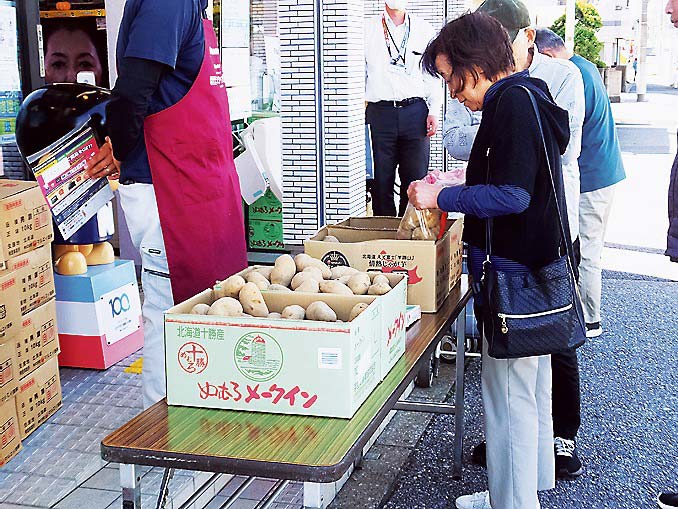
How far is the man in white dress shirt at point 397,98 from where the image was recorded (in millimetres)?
6766

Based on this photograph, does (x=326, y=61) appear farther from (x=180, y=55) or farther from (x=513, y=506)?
(x=513, y=506)

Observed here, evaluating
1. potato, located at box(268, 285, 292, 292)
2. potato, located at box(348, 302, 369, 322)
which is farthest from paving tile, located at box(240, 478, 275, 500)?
potato, located at box(348, 302, 369, 322)

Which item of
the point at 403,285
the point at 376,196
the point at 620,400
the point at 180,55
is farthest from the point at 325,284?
the point at 376,196

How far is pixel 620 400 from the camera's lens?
4.83 m

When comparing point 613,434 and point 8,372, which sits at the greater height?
point 8,372

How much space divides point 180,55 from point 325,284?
1.13 m

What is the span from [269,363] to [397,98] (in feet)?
16.1

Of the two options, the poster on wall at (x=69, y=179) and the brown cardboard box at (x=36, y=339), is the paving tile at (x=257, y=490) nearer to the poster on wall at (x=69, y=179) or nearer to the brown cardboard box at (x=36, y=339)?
the brown cardboard box at (x=36, y=339)

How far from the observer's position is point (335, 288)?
97.0 inches

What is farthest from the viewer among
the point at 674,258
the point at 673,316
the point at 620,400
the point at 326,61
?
the point at 673,316

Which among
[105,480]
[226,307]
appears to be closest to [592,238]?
[105,480]

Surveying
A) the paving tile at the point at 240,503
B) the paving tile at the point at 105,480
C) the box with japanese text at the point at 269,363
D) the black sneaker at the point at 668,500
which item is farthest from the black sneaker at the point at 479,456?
the box with japanese text at the point at 269,363

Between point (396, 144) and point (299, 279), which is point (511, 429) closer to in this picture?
point (299, 279)

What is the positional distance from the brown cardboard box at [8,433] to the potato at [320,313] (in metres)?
1.99
